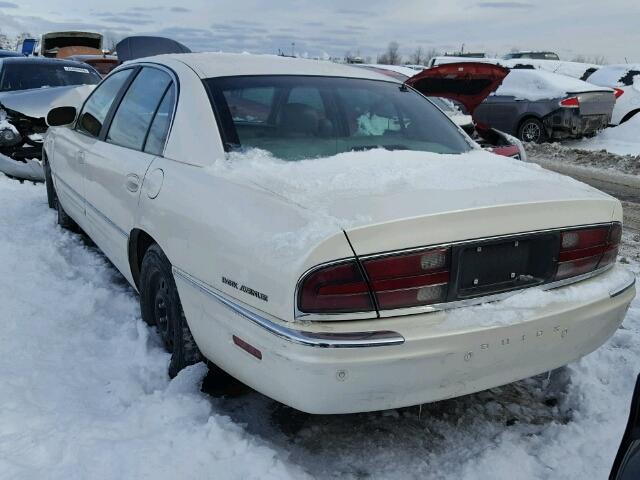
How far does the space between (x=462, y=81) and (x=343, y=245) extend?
7017mm

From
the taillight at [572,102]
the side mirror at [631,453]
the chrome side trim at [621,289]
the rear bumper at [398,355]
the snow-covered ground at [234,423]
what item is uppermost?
the side mirror at [631,453]

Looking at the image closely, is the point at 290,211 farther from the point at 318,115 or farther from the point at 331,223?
the point at 318,115

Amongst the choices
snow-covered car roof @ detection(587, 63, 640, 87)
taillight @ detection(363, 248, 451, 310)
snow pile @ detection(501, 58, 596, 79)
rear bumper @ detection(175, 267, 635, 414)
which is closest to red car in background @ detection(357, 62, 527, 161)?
rear bumper @ detection(175, 267, 635, 414)

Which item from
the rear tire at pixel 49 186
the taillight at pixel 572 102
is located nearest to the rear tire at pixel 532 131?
the taillight at pixel 572 102

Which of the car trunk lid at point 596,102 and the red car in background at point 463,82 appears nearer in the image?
the red car in background at point 463,82

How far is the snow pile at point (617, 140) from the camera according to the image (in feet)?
39.0

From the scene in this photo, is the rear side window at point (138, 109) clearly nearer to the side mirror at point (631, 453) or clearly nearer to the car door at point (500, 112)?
the side mirror at point (631, 453)

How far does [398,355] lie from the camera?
201 cm

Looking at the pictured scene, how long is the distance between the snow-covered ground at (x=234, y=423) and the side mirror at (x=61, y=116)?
5.22 ft

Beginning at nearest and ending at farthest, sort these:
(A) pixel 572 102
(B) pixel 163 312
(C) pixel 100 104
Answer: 1. (B) pixel 163 312
2. (C) pixel 100 104
3. (A) pixel 572 102

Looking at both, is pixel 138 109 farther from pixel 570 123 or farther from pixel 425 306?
pixel 570 123

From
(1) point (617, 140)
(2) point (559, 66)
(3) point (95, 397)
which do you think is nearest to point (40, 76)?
(3) point (95, 397)

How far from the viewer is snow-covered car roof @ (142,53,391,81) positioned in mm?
3121

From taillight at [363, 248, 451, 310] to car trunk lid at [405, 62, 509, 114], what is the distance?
643cm
